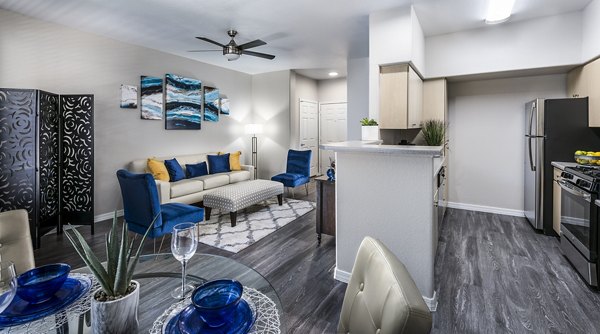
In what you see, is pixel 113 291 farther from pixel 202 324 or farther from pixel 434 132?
pixel 434 132

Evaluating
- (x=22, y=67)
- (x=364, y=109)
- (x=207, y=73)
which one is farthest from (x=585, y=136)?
(x=22, y=67)

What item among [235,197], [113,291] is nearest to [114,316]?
[113,291]

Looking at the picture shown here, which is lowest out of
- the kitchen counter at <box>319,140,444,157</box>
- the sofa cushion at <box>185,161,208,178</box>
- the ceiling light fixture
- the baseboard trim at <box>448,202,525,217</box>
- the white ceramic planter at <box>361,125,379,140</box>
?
the baseboard trim at <box>448,202,525,217</box>

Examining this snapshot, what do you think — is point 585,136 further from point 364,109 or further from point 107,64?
point 107,64

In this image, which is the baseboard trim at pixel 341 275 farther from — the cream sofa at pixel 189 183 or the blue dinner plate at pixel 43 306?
the cream sofa at pixel 189 183

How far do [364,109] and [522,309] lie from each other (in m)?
3.70

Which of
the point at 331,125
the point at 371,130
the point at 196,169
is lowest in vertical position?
the point at 196,169

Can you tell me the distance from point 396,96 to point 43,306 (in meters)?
3.43

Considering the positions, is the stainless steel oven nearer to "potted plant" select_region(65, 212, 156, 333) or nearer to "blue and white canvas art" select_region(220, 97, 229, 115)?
"potted plant" select_region(65, 212, 156, 333)

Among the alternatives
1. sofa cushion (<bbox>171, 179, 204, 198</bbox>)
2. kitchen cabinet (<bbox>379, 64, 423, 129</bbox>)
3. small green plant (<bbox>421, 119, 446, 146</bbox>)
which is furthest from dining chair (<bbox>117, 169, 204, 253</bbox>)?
small green plant (<bbox>421, 119, 446, 146</bbox>)

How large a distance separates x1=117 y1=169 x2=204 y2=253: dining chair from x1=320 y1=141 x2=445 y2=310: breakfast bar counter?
1.71m

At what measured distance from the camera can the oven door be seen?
94.5 inches

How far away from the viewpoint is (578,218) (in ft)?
8.65

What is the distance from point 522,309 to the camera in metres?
2.12
